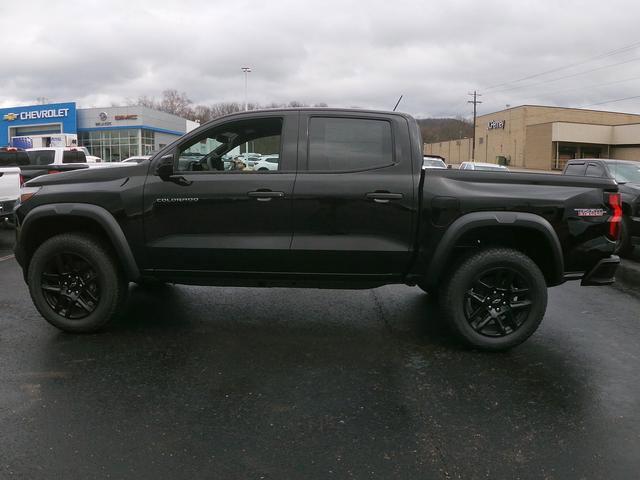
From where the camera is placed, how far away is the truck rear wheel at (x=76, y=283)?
4.55 m

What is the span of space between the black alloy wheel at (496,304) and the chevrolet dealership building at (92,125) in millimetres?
53317

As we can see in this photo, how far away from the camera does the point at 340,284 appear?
14.9 feet

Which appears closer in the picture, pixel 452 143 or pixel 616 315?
pixel 616 315

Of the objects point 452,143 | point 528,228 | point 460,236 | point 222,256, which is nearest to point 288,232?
point 222,256

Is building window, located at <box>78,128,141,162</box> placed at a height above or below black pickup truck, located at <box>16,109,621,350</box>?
above

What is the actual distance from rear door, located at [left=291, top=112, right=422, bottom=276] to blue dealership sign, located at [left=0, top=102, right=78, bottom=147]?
55768 millimetres

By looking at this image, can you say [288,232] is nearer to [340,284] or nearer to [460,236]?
[340,284]

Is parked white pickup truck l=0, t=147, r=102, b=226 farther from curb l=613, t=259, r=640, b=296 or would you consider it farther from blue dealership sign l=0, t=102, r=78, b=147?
blue dealership sign l=0, t=102, r=78, b=147

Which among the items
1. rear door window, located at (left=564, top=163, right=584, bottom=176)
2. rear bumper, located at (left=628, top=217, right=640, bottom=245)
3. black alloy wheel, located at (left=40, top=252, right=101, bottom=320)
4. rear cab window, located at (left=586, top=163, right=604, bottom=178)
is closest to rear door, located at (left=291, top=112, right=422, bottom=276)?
black alloy wheel, located at (left=40, top=252, right=101, bottom=320)

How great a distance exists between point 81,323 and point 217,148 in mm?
1884

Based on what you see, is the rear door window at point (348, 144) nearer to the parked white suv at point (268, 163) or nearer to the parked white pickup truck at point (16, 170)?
the parked white suv at point (268, 163)

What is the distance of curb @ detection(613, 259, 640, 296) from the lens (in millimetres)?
7081

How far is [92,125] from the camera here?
55000 mm

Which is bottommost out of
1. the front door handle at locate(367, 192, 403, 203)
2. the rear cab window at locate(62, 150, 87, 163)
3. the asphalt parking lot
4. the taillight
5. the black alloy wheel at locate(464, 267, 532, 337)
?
the asphalt parking lot
